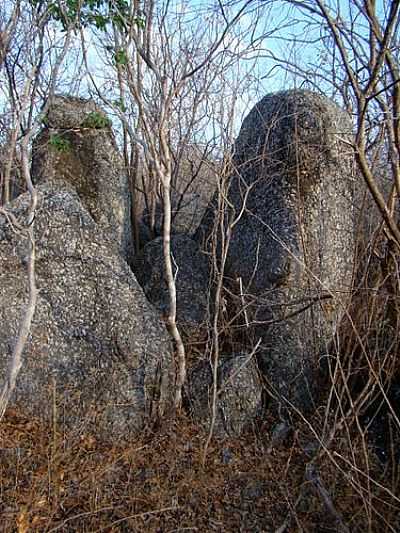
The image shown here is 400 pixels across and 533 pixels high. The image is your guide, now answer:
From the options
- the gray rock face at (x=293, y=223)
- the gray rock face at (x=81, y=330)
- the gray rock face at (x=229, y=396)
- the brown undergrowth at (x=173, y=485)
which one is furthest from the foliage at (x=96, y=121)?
the brown undergrowth at (x=173, y=485)

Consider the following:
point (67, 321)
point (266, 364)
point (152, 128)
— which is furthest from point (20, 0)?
point (266, 364)

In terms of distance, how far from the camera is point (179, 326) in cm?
548

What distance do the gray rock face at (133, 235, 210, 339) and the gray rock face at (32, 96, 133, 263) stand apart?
1.00 feet

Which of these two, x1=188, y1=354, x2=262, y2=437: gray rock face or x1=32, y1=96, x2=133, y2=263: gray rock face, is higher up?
x1=32, y1=96, x2=133, y2=263: gray rock face

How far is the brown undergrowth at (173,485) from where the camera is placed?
335 cm

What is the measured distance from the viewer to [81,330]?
4547mm

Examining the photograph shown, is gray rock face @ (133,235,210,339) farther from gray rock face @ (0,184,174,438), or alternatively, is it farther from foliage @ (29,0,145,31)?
foliage @ (29,0,145,31)

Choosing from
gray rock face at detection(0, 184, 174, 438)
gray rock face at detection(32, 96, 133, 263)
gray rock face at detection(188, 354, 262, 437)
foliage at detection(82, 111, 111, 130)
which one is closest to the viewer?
gray rock face at detection(0, 184, 174, 438)

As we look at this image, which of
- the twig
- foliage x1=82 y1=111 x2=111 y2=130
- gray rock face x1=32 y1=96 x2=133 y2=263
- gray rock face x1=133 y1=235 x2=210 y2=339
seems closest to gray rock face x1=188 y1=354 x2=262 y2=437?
gray rock face x1=133 y1=235 x2=210 y2=339

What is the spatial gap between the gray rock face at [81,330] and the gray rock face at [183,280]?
786 millimetres

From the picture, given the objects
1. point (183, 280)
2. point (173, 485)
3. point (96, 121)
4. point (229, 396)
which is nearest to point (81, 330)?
point (229, 396)

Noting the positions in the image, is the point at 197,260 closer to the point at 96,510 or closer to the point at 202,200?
the point at 202,200

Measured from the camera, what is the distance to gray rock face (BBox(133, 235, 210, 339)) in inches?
222

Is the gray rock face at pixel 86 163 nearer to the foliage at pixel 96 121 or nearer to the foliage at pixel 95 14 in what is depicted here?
the foliage at pixel 96 121
